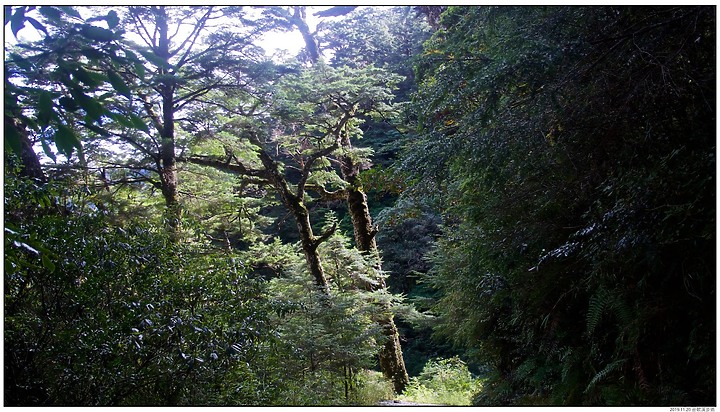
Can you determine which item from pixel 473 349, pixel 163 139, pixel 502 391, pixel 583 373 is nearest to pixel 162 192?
pixel 163 139

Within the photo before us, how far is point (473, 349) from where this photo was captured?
4730 millimetres

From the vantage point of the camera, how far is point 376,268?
8.29 m

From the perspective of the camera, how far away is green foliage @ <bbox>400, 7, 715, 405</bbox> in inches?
89.2

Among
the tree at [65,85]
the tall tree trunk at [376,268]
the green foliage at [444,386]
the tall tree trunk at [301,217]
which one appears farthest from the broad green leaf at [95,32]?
the tall tree trunk at [376,268]

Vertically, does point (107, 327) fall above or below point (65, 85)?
below

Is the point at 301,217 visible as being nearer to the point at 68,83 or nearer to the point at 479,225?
the point at 479,225

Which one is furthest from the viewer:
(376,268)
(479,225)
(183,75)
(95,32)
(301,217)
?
(376,268)

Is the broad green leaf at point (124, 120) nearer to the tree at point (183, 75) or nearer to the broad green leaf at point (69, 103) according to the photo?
the broad green leaf at point (69, 103)

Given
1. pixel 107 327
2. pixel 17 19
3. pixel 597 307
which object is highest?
pixel 17 19

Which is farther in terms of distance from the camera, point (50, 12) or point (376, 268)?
point (376, 268)

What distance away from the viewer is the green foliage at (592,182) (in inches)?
89.2

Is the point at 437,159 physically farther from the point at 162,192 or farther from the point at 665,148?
the point at 162,192

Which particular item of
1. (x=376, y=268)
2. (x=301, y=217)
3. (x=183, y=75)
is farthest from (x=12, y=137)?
(x=376, y=268)

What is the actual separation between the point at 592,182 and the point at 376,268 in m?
5.67
